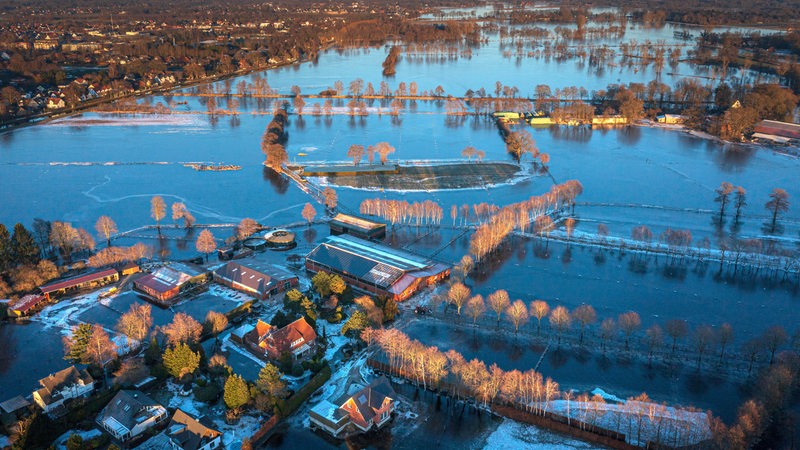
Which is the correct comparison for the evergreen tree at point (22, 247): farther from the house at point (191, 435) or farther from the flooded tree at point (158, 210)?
the house at point (191, 435)

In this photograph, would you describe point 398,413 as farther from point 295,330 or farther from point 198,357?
point 198,357

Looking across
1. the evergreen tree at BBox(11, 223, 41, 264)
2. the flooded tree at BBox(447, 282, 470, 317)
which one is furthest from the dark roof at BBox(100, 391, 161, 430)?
the evergreen tree at BBox(11, 223, 41, 264)

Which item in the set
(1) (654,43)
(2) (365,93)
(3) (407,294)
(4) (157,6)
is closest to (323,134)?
(2) (365,93)

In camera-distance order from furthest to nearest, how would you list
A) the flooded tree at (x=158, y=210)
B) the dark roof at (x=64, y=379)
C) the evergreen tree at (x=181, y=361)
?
the flooded tree at (x=158, y=210), the evergreen tree at (x=181, y=361), the dark roof at (x=64, y=379)

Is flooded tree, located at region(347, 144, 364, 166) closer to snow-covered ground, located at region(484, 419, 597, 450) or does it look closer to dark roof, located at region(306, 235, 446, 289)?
dark roof, located at region(306, 235, 446, 289)

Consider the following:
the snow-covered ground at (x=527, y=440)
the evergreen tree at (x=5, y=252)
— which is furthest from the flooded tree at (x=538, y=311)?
the evergreen tree at (x=5, y=252)

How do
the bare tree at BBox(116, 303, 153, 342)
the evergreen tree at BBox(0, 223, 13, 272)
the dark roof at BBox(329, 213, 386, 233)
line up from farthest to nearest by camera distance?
the dark roof at BBox(329, 213, 386, 233)
the evergreen tree at BBox(0, 223, 13, 272)
the bare tree at BBox(116, 303, 153, 342)
